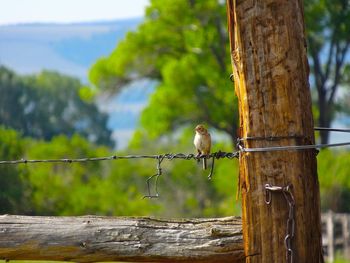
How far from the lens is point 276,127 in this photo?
4.81m

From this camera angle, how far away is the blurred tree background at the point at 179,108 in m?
31.9

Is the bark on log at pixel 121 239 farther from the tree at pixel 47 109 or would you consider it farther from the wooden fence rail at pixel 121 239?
the tree at pixel 47 109

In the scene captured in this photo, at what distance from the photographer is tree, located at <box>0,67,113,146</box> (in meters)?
42.7

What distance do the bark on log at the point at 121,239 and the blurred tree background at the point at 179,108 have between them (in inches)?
956

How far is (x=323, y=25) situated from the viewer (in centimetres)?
3581

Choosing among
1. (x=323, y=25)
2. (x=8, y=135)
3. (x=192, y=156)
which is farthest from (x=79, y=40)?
(x=192, y=156)

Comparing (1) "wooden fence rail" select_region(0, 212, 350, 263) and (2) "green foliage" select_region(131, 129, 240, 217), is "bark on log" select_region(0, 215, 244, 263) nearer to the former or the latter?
(1) "wooden fence rail" select_region(0, 212, 350, 263)

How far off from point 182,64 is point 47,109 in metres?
16.5

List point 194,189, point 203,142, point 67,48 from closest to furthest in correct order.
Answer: point 203,142
point 194,189
point 67,48

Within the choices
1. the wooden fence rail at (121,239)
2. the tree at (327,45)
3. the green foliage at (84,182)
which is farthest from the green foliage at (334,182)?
the wooden fence rail at (121,239)

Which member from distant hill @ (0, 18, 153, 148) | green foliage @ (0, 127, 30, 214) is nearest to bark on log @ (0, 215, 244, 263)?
green foliage @ (0, 127, 30, 214)

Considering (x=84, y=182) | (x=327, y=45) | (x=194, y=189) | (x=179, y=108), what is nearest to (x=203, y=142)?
(x=84, y=182)

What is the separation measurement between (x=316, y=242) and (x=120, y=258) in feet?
3.18

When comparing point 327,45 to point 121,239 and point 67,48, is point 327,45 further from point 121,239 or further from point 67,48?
point 67,48
